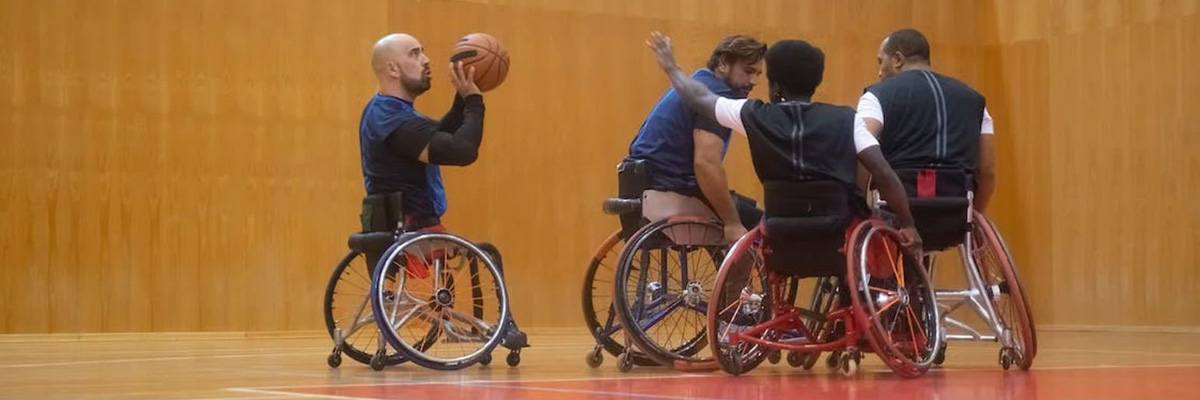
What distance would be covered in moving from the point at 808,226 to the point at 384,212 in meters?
1.35

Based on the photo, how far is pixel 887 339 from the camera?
404 centimetres

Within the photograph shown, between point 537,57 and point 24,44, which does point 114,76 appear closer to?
point 24,44

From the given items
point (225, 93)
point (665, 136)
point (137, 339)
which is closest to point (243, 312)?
point (137, 339)

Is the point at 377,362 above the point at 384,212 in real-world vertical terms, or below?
below

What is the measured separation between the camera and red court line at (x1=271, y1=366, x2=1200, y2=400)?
3.47 metres

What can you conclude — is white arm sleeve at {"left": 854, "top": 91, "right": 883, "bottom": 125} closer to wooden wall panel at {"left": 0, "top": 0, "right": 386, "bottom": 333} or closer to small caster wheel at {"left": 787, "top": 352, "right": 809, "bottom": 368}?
small caster wheel at {"left": 787, "top": 352, "right": 809, "bottom": 368}

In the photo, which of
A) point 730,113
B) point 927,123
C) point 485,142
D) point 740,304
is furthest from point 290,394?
point 485,142

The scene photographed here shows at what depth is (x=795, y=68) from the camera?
14.3ft

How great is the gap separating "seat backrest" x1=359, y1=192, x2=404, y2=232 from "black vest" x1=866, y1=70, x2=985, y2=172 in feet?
4.64

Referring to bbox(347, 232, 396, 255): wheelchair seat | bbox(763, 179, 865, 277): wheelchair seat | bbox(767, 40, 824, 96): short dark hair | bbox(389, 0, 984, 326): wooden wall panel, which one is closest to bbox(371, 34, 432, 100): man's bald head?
bbox(347, 232, 396, 255): wheelchair seat

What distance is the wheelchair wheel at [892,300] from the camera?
4.03 meters

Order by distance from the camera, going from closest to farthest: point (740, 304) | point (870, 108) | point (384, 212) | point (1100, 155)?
point (740, 304) < point (870, 108) < point (384, 212) < point (1100, 155)

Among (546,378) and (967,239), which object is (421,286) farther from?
(967,239)

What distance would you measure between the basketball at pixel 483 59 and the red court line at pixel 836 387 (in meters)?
1.26
